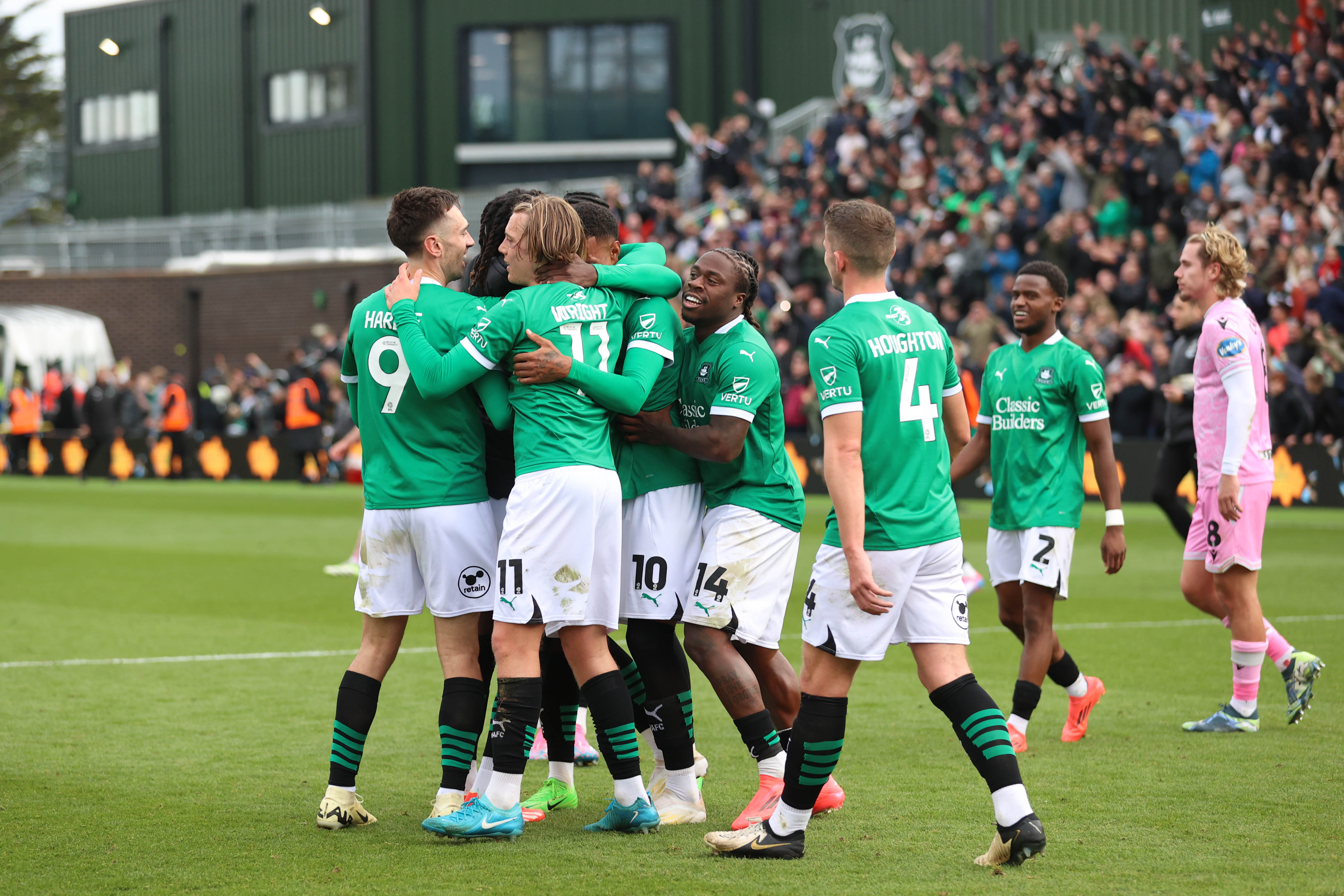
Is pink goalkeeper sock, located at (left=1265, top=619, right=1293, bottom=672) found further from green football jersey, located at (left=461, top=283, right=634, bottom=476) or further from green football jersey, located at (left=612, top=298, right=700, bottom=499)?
Result: green football jersey, located at (left=461, top=283, right=634, bottom=476)

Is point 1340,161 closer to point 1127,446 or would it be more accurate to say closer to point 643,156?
point 1127,446

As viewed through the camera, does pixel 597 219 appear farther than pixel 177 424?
A: No

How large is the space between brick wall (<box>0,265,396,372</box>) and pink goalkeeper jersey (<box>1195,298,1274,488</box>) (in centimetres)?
2994

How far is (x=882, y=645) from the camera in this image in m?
4.78

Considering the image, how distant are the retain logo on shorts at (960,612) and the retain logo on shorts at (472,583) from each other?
165cm

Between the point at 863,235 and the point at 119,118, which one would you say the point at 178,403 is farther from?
the point at 863,235

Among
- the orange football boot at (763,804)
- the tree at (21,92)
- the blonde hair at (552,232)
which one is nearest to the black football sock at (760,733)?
the orange football boot at (763,804)

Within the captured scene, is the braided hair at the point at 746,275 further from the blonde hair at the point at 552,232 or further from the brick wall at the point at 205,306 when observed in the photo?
the brick wall at the point at 205,306

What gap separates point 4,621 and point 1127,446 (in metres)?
12.8

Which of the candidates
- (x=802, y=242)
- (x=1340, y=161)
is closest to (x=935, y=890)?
(x=1340, y=161)

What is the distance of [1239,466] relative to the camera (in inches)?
263

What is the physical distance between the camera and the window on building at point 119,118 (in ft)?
147

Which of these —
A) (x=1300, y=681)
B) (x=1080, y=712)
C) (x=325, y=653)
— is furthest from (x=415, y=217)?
(x=325, y=653)

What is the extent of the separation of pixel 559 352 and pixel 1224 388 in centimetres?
339
